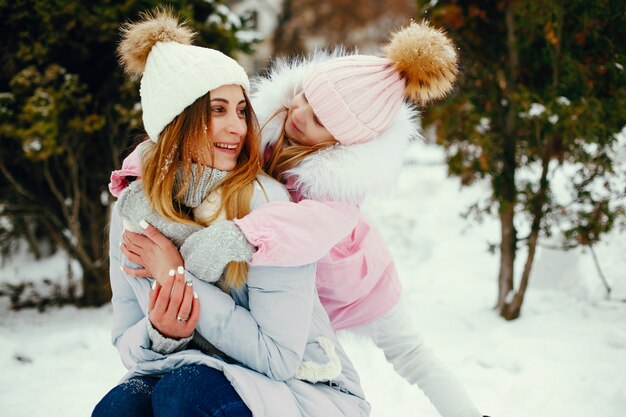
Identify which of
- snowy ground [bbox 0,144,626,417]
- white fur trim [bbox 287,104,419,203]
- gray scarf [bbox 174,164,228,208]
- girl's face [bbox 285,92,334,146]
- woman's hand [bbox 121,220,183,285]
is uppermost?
girl's face [bbox 285,92,334,146]

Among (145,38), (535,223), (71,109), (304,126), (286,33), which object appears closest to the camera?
(145,38)

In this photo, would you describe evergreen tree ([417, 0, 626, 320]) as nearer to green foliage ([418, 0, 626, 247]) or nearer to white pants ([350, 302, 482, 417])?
green foliage ([418, 0, 626, 247])

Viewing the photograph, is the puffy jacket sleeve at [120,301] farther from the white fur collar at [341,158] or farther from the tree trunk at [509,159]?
the tree trunk at [509,159]

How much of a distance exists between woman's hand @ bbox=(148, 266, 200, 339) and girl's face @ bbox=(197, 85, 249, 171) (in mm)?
428

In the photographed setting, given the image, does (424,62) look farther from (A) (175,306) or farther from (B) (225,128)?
(A) (175,306)

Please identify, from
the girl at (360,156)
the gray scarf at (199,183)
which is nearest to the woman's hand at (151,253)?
the gray scarf at (199,183)

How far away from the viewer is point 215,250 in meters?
1.63

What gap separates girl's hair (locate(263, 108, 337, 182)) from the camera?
2.15 metres

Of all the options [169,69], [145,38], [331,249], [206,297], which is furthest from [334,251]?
[145,38]

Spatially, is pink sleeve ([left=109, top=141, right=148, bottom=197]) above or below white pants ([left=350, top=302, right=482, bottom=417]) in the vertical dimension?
above

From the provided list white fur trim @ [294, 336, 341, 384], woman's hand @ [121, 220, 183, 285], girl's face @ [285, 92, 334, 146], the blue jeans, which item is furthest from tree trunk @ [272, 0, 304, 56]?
the blue jeans

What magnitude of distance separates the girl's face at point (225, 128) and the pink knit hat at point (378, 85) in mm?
396

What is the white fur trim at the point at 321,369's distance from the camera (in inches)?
70.8

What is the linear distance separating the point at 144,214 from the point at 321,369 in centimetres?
79
